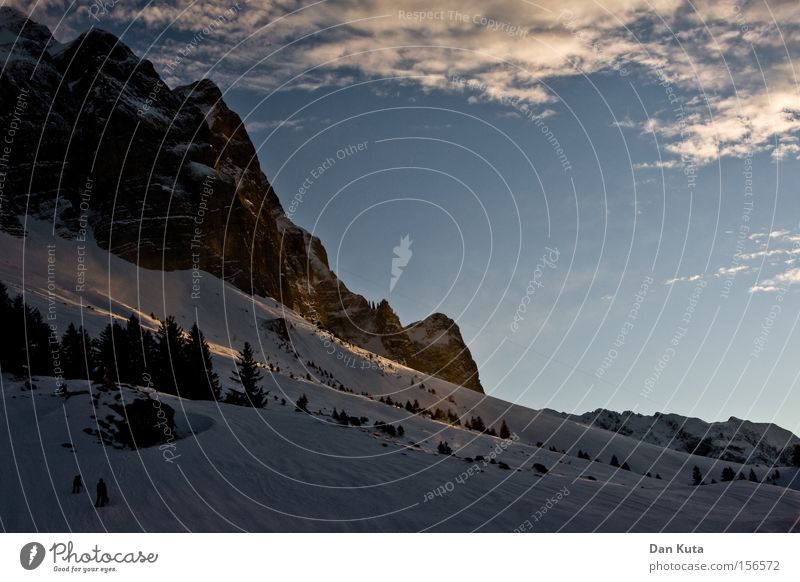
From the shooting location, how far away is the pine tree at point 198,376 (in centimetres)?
4291

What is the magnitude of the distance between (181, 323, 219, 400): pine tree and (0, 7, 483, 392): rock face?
65.7 meters

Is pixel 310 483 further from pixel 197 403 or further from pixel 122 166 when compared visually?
pixel 122 166

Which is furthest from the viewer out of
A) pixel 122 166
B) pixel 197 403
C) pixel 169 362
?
pixel 122 166

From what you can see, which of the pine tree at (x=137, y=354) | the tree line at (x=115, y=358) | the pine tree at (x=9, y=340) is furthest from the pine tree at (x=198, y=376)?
the pine tree at (x=9, y=340)

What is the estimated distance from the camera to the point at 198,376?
4438cm

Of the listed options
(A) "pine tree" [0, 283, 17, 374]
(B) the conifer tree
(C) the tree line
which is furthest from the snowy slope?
(B) the conifer tree

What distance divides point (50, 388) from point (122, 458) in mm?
9418

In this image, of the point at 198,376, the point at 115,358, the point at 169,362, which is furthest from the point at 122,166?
the point at 115,358

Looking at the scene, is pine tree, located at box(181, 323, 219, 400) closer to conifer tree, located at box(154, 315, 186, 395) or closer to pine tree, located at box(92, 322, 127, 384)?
conifer tree, located at box(154, 315, 186, 395)

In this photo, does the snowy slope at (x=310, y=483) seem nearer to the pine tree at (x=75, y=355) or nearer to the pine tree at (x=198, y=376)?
the pine tree at (x=75, y=355)

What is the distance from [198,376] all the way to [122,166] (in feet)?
302

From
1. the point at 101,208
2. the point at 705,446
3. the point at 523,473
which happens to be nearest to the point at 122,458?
the point at 523,473

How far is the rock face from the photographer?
114500 millimetres

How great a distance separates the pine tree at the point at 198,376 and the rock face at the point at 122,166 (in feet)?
216
